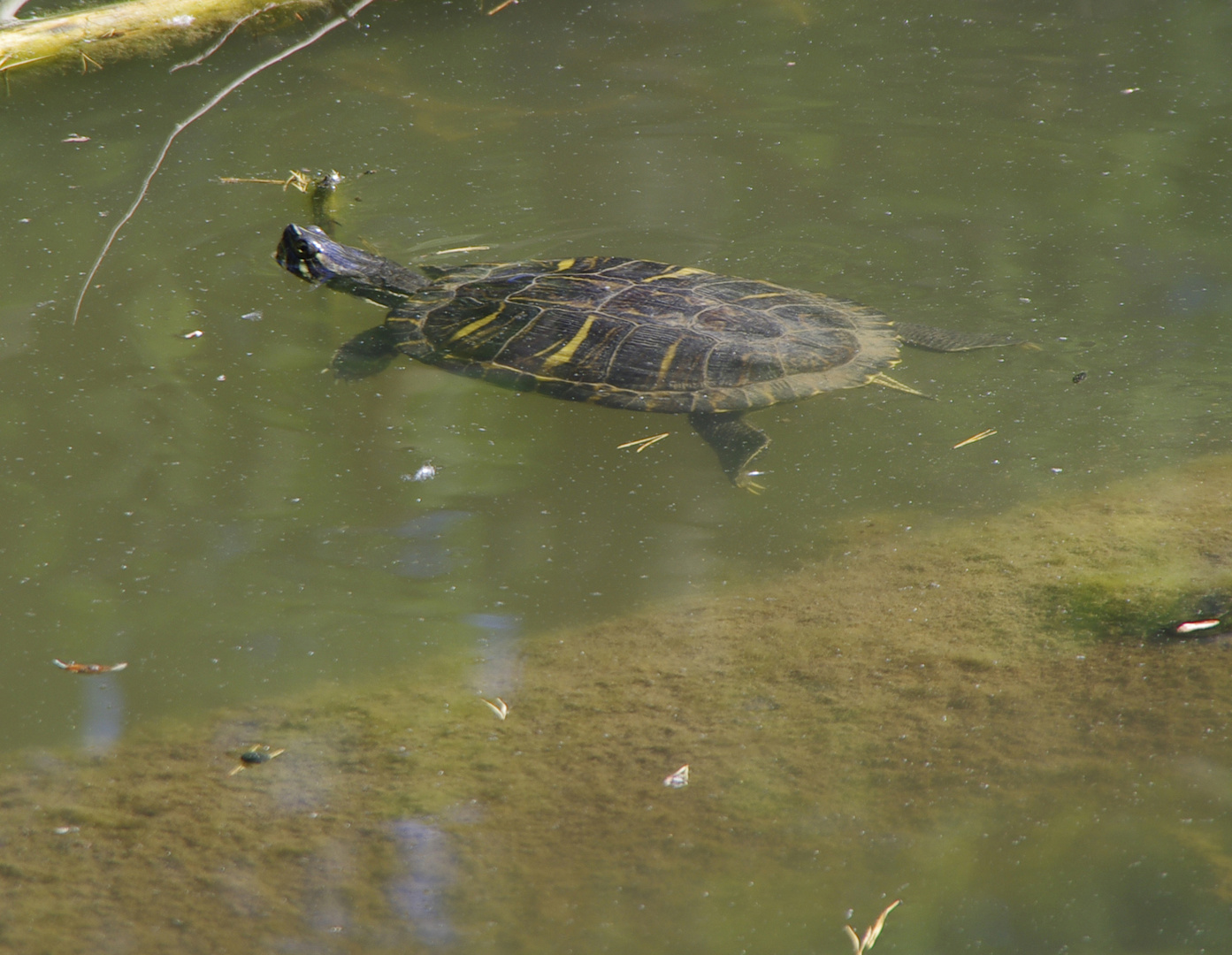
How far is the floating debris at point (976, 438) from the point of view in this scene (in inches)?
123

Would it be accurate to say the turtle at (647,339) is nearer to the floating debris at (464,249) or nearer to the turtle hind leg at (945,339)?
the turtle hind leg at (945,339)

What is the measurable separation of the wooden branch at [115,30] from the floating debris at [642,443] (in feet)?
14.1

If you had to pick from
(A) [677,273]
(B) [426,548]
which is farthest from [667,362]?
(B) [426,548]

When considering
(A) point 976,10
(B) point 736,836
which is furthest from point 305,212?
(A) point 976,10

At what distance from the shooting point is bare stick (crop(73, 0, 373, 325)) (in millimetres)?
3919

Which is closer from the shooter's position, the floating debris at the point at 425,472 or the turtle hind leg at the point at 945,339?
the floating debris at the point at 425,472

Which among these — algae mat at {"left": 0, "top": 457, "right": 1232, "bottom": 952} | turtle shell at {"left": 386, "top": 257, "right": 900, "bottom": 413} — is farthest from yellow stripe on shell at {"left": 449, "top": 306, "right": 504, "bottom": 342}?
algae mat at {"left": 0, "top": 457, "right": 1232, "bottom": 952}

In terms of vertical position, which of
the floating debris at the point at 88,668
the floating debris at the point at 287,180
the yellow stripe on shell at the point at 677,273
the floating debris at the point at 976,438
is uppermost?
the floating debris at the point at 287,180

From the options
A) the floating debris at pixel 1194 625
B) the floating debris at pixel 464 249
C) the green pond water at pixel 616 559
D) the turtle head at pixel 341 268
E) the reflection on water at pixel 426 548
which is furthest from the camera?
the floating debris at pixel 464 249

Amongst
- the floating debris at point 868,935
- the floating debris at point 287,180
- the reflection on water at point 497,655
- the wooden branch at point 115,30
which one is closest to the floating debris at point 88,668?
the reflection on water at point 497,655

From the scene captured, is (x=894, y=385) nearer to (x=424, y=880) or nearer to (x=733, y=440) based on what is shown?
(x=733, y=440)

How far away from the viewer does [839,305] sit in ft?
12.0

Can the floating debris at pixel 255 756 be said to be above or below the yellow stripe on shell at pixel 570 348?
below

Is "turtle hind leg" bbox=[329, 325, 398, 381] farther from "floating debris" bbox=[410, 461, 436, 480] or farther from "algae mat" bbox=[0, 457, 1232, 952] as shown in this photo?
"algae mat" bbox=[0, 457, 1232, 952]
